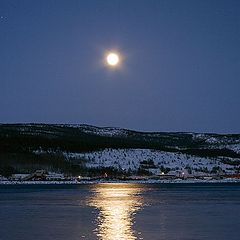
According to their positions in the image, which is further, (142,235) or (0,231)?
(0,231)

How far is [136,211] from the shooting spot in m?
48.3

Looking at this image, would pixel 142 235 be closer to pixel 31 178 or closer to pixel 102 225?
pixel 102 225

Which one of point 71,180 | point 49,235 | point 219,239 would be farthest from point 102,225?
point 71,180

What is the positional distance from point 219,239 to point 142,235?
160 inches

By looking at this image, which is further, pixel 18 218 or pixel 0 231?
pixel 18 218

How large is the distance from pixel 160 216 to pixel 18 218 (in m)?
9.74

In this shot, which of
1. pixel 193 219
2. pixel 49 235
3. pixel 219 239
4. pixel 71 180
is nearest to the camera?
pixel 219 239

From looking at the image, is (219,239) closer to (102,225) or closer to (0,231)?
(102,225)

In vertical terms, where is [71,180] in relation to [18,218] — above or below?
above

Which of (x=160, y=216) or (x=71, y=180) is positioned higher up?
(x=71, y=180)

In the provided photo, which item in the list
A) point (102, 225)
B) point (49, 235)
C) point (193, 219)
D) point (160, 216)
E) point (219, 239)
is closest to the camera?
point (219, 239)

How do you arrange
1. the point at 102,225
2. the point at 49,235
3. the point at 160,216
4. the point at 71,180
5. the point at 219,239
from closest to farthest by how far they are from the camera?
1. the point at 219,239
2. the point at 49,235
3. the point at 102,225
4. the point at 160,216
5. the point at 71,180

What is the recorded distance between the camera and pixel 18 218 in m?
42.3

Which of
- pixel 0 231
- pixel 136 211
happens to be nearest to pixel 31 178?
pixel 136 211
